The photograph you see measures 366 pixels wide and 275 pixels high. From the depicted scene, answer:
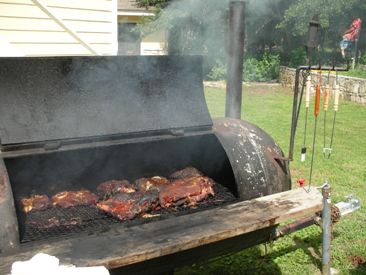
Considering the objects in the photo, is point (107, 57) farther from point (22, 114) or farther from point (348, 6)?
point (348, 6)

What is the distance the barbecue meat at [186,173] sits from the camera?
3.43m

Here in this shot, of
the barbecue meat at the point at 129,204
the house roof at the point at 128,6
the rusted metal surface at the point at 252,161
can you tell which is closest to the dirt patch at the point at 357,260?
the rusted metal surface at the point at 252,161

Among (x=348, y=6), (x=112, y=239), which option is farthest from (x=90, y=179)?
(x=348, y=6)

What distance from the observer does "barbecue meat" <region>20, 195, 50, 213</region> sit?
114 inches

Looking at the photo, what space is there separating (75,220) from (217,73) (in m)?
13.6

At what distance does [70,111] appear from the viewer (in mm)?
2881

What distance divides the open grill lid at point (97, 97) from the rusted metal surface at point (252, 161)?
0.75 feet

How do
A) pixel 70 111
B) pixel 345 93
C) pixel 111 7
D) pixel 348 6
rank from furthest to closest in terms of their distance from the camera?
pixel 348 6, pixel 345 93, pixel 111 7, pixel 70 111

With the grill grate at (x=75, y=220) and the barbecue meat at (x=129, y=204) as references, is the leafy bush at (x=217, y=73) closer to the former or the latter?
the grill grate at (x=75, y=220)

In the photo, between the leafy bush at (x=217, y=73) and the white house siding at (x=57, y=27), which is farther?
the leafy bush at (x=217, y=73)

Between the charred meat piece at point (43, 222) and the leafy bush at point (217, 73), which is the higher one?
the leafy bush at point (217, 73)

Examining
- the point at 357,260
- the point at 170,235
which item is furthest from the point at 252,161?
the point at 357,260

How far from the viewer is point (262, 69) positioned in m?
16.4

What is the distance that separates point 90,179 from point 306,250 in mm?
2190
